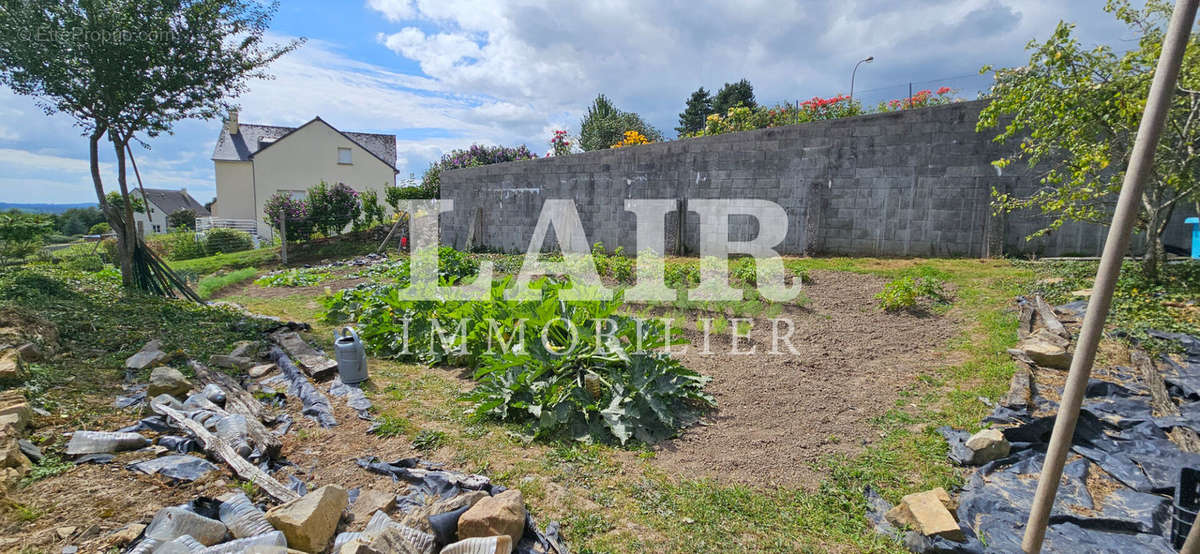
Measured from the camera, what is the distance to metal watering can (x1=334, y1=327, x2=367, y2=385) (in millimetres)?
4387

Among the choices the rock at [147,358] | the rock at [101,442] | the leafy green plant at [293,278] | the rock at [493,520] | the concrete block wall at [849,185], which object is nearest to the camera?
the rock at [493,520]

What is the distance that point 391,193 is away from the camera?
17.7m

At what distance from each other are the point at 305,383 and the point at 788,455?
147 inches

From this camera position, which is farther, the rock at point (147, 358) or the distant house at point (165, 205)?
the distant house at point (165, 205)

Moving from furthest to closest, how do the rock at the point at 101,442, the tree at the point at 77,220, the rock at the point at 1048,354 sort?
1. the tree at the point at 77,220
2. the rock at the point at 1048,354
3. the rock at the point at 101,442

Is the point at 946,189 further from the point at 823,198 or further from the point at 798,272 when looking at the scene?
the point at 798,272

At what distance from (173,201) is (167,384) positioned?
2082 inches

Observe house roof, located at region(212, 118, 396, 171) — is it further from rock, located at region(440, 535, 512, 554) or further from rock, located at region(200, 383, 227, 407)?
rock, located at region(440, 535, 512, 554)

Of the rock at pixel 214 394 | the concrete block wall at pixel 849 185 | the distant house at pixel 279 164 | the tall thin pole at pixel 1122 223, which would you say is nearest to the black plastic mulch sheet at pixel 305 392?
the rock at pixel 214 394

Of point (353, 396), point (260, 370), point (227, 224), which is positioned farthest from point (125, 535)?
point (227, 224)

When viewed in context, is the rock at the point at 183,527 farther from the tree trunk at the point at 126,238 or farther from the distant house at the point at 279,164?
the distant house at the point at 279,164

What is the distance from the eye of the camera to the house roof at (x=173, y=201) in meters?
40.9

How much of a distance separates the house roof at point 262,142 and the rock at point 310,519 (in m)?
25.3

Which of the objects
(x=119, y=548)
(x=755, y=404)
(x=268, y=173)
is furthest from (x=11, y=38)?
(x=268, y=173)
